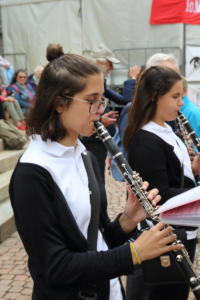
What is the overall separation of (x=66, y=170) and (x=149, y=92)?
3.34 ft

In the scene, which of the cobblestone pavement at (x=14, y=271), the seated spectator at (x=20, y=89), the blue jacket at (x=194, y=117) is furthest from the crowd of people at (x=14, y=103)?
the blue jacket at (x=194, y=117)

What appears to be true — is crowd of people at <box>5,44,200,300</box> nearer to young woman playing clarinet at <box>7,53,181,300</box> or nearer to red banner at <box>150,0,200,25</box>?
young woman playing clarinet at <box>7,53,181,300</box>

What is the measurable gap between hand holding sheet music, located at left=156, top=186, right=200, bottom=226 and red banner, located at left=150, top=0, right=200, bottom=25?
922 centimetres

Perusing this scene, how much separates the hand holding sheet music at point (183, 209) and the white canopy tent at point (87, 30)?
9.03 meters

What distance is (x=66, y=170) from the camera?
4.80 feet

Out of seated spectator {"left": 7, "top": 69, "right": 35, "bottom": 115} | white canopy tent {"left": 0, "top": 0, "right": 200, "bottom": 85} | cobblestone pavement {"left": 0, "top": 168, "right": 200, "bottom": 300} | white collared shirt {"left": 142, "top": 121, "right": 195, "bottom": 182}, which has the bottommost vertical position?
cobblestone pavement {"left": 0, "top": 168, "right": 200, "bottom": 300}

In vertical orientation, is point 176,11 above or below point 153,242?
above

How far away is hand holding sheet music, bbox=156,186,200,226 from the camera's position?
1.24m

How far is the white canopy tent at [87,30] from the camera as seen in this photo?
33.0ft

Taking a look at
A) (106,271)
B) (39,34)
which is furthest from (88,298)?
(39,34)

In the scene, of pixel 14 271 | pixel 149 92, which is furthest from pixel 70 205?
pixel 14 271

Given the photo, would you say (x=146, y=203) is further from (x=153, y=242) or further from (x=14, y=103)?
(x=14, y=103)

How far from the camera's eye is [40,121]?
58.7 inches

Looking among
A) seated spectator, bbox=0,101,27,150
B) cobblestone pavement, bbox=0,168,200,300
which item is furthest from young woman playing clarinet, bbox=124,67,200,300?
seated spectator, bbox=0,101,27,150
